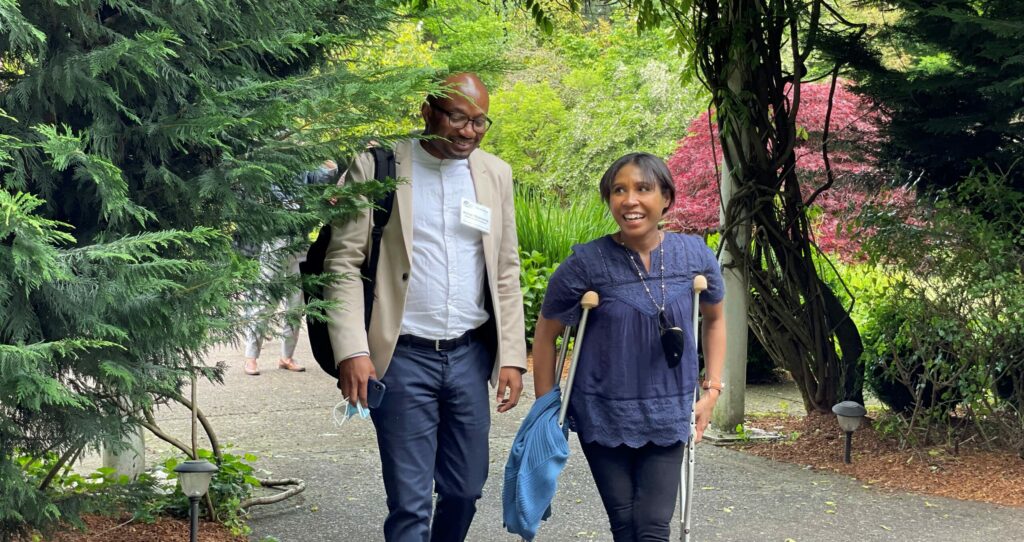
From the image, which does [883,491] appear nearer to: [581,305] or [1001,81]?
[1001,81]

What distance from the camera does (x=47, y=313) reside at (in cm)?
309

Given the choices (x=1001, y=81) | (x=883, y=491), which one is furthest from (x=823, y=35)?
(x=883, y=491)

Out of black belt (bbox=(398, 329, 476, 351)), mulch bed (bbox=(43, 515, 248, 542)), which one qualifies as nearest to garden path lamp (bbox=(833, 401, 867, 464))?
black belt (bbox=(398, 329, 476, 351))

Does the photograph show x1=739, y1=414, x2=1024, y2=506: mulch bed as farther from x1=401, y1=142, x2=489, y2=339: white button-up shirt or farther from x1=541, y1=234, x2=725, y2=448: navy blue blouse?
x1=401, y1=142, x2=489, y2=339: white button-up shirt

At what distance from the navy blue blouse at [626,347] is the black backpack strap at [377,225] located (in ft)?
1.95

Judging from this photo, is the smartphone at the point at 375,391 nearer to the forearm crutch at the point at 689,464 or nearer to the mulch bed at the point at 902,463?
the forearm crutch at the point at 689,464

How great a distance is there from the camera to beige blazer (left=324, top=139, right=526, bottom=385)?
3.70 metres

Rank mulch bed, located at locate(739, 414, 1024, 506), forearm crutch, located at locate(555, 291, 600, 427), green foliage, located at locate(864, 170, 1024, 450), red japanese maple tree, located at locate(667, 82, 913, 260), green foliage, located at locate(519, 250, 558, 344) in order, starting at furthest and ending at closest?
1. red japanese maple tree, located at locate(667, 82, 913, 260)
2. green foliage, located at locate(519, 250, 558, 344)
3. green foliage, located at locate(864, 170, 1024, 450)
4. mulch bed, located at locate(739, 414, 1024, 506)
5. forearm crutch, located at locate(555, 291, 600, 427)

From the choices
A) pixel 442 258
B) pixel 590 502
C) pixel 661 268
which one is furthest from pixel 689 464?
pixel 590 502

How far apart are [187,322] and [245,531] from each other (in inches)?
80.4

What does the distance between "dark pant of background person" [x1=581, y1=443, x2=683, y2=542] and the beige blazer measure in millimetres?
484

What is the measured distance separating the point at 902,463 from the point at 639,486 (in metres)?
3.47

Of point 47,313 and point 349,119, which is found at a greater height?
point 349,119

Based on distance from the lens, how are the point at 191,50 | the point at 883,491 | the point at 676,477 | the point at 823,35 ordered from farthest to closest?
the point at 823,35 < the point at 883,491 < the point at 676,477 < the point at 191,50
